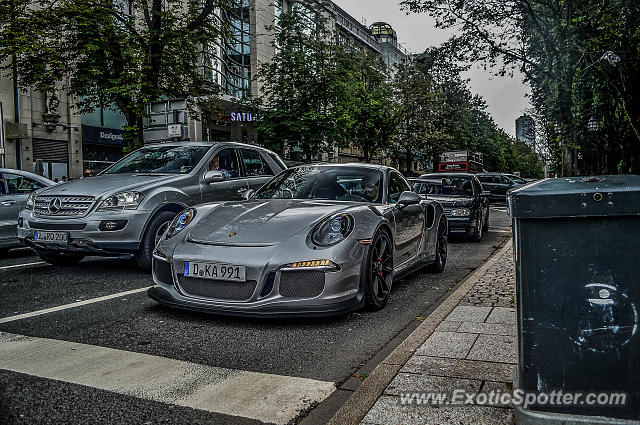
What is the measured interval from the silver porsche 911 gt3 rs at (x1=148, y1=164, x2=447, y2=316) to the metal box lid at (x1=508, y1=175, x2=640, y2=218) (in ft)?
7.42

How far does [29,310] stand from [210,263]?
1.90 m

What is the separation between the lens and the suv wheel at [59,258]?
25.6 feet

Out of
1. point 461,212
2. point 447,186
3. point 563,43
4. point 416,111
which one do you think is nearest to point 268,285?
point 461,212

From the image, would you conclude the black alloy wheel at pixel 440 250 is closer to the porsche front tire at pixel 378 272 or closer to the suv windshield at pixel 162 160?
the porsche front tire at pixel 378 272

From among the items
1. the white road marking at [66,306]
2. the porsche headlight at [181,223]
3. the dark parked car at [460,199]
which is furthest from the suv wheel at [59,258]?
the dark parked car at [460,199]

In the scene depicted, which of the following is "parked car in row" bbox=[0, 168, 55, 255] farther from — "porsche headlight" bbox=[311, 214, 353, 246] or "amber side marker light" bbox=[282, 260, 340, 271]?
"amber side marker light" bbox=[282, 260, 340, 271]

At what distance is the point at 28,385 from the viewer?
3.23 meters

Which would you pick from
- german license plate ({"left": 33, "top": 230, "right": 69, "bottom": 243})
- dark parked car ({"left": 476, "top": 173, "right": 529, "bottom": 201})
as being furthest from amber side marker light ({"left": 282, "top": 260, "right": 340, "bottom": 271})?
dark parked car ({"left": 476, "top": 173, "right": 529, "bottom": 201})

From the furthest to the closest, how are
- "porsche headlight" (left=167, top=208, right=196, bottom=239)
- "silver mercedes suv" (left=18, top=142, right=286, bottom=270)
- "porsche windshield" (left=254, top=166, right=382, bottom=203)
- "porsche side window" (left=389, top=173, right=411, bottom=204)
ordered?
1. "silver mercedes suv" (left=18, top=142, right=286, bottom=270)
2. "porsche side window" (left=389, top=173, right=411, bottom=204)
3. "porsche windshield" (left=254, top=166, right=382, bottom=203)
4. "porsche headlight" (left=167, top=208, right=196, bottom=239)

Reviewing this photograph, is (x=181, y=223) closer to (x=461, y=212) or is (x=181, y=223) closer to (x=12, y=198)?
(x=12, y=198)

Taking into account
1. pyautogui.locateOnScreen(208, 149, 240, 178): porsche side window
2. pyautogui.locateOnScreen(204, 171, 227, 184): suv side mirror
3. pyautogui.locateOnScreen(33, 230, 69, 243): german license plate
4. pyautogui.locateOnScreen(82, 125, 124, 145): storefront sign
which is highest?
pyautogui.locateOnScreen(82, 125, 124, 145): storefront sign

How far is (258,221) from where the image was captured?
5062mm

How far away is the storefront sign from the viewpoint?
90.0ft

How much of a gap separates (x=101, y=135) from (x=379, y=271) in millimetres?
25799
